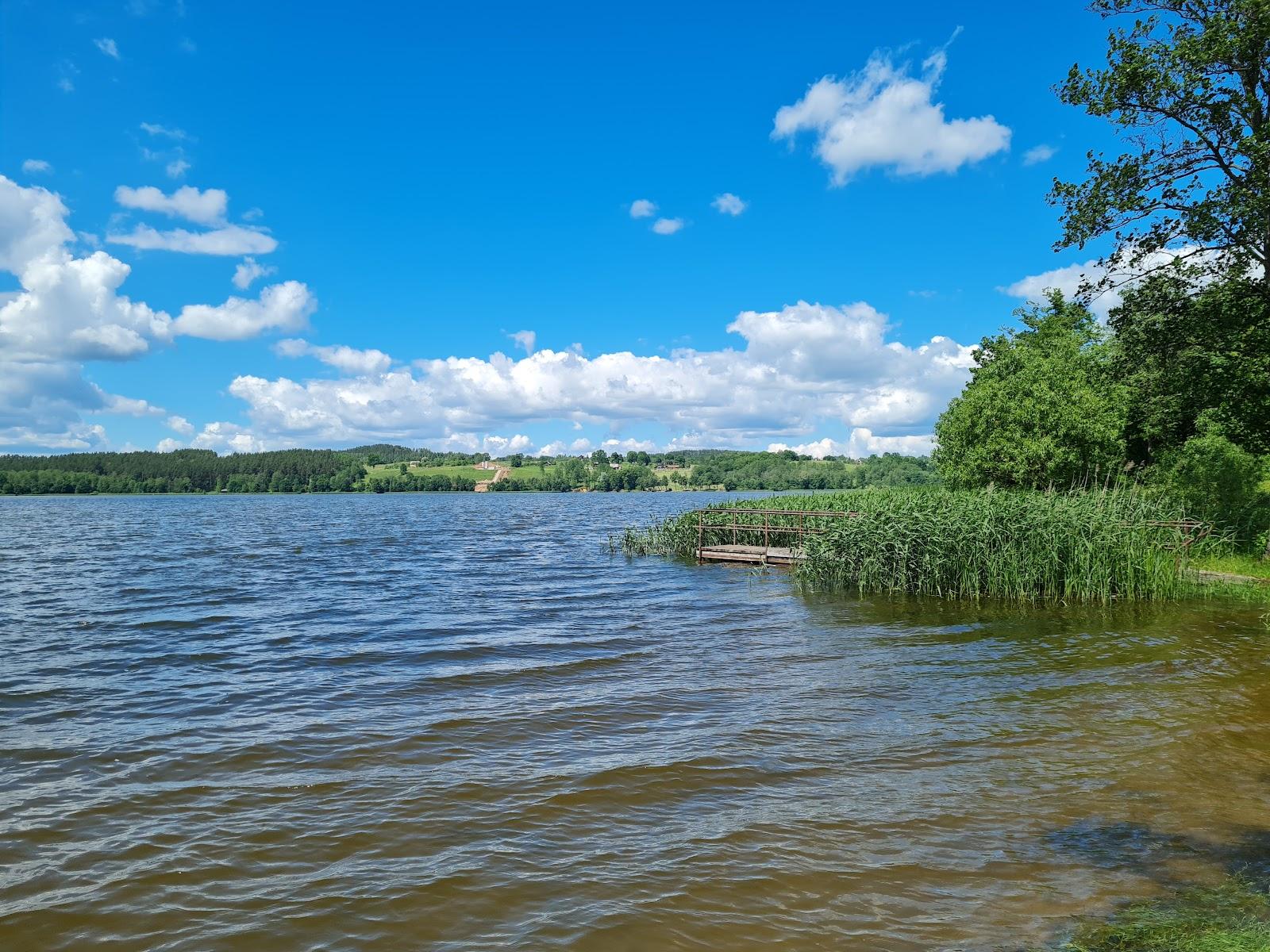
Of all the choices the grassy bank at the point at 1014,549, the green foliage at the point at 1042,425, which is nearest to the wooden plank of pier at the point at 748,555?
the grassy bank at the point at 1014,549

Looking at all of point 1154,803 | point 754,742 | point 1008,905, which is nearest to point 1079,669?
point 1154,803

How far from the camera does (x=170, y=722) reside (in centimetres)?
1002

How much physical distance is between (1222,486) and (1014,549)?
1280 centimetres

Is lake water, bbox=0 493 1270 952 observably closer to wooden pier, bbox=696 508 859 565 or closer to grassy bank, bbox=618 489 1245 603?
grassy bank, bbox=618 489 1245 603

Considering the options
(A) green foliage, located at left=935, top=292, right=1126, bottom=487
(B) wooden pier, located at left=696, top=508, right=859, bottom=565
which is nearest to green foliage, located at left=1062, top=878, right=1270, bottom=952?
(B) wooden pier, located at left=696, top=508, right=859, bottom=565

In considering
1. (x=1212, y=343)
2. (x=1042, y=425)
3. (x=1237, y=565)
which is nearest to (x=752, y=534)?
(x=1042, y=425)

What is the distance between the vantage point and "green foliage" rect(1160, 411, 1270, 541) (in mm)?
24591

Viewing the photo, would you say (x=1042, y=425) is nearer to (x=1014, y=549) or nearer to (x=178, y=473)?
(x=1014, y=549)

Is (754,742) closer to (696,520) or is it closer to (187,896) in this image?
(187,896)

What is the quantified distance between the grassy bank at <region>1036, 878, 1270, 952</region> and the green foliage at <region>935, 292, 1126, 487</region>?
27.7 m

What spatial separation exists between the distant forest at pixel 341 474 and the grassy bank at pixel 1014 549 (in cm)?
10496

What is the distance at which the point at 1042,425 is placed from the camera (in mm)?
31531

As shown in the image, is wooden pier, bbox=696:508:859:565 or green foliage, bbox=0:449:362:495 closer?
wooden pier, bbox=696:508:859:565

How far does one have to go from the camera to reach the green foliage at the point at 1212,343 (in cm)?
1992
